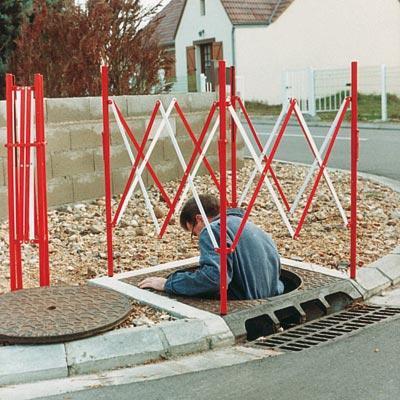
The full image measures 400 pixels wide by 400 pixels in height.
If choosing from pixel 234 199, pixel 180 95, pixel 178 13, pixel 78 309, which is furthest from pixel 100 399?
pixel 178 13

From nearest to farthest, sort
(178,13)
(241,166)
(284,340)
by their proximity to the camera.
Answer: (284,340), (241,166), (178,13)

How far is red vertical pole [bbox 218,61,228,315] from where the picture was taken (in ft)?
15.9

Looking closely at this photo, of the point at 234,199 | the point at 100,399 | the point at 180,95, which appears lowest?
the point at 100,399

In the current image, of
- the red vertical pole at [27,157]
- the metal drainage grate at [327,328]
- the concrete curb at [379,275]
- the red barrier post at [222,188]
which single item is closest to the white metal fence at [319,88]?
the concrete curb at [379,275]

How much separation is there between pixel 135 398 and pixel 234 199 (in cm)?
345

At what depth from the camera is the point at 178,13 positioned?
40688mm

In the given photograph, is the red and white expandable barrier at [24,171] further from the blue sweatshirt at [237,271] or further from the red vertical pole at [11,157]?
the blue sweatshirt at [237,271]

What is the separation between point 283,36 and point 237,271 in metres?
29.8

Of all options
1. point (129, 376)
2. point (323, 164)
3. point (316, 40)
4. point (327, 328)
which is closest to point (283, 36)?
point (316, 40)

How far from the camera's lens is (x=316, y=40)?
1359 inches

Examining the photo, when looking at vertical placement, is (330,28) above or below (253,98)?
above

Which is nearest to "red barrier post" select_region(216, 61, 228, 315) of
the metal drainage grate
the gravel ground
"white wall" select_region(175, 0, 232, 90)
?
the metal drainage grate

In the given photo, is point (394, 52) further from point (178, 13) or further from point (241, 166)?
point (241, 166)

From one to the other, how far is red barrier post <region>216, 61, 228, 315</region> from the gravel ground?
62.1 inches
